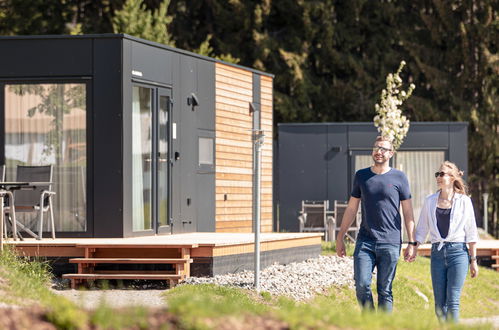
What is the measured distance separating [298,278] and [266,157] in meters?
6.98

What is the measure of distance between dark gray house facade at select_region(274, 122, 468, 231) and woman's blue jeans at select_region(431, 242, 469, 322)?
15163 mm

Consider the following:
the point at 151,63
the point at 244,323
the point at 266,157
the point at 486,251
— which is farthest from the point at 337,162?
the point at 244,323

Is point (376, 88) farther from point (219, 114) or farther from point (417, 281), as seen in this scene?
point (417, 281)

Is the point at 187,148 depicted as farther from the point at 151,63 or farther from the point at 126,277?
the point at 126,277

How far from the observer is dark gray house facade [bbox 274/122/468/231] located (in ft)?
78.3

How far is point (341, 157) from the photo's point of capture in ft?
79.0

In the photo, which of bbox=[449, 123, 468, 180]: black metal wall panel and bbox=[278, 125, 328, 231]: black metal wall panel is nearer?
bbox=[449, 123, 468, 180]: black metal wall panel

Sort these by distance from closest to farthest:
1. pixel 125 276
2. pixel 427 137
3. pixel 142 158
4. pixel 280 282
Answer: pixel 125 276, pixel 280 282, pixel 142 158, pixel 427 137

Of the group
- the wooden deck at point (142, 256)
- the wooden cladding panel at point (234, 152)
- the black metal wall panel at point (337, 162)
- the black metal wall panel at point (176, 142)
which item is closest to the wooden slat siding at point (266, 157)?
the wooden cladding panel at point (234, 152)

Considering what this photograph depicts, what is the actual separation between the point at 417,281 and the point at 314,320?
8813 millimetres

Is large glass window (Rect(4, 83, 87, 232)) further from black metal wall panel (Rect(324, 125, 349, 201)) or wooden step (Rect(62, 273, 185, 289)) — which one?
black metal wall panel (Rect(324, 125, 349, 201))

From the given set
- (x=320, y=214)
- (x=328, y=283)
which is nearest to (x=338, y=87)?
(x=320, y=214)

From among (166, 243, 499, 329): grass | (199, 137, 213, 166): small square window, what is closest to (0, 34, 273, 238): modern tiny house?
(199, 137, 213, 166): small square window

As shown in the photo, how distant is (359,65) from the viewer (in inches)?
1267
